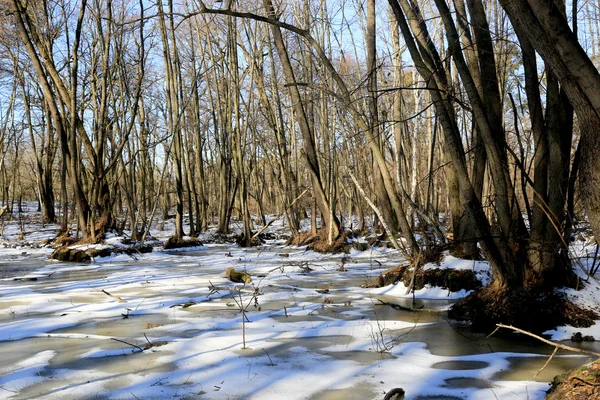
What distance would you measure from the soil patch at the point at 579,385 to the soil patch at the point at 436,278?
10.5 feet

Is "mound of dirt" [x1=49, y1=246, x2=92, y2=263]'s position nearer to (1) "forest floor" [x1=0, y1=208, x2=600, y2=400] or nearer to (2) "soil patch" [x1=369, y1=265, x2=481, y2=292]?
(1) "forest floor" [x1=0, y1=208, x2=600, y2=400]

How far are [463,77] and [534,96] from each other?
0.75 metres

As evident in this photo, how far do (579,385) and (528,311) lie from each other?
215cm

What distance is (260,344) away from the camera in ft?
13.3

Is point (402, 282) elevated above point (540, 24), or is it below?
Result: below

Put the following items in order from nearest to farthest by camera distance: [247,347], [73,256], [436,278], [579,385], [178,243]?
[579,385]
[247,347]
[436,278]
[73,256]
[178,243]

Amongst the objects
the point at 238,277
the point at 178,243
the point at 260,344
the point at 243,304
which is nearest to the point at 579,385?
the point at 260,344

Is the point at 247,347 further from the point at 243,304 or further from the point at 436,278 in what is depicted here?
the point at 436,278

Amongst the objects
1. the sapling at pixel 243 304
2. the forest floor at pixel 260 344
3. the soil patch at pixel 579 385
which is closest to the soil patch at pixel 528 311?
the forest floor at pixel 260 344

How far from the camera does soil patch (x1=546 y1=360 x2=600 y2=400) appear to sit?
2432 mm

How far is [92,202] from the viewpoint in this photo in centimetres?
1290

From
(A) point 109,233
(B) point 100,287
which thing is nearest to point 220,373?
(B) point 100,287

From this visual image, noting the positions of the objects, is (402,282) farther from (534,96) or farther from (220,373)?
(220,373)

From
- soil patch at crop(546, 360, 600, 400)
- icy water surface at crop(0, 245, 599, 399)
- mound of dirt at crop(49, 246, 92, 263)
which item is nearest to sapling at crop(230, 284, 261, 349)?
icy water surface at crop(0, 245, 599, 399)
